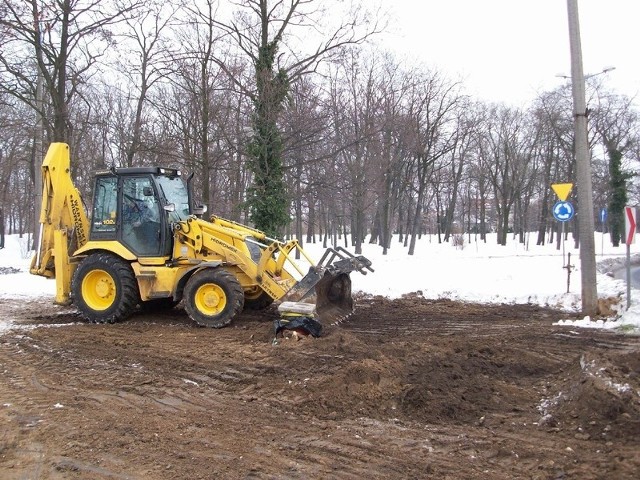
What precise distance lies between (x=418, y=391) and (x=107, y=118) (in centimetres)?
2903

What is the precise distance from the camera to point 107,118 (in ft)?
98.3

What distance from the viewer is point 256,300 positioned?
34.9 feet

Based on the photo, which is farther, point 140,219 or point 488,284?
point 488,284

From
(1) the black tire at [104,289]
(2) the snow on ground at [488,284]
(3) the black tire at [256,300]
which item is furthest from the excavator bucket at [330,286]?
(2) the snow on ground at [488,284]

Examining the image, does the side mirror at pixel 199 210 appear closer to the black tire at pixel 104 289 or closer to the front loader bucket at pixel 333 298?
the black tire at pixel 104 289

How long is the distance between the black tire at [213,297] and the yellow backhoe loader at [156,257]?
0.02 m

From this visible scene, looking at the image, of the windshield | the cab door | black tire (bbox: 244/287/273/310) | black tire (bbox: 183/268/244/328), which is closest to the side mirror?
the windshield

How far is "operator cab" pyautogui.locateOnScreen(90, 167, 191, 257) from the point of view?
32.4ft

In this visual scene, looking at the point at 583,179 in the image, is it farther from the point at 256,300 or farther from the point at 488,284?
the point at 256,300

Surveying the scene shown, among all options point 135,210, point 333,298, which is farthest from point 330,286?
A: point 135,210

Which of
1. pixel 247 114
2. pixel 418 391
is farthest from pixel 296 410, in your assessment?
pixel 247 114

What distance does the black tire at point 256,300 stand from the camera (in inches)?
408

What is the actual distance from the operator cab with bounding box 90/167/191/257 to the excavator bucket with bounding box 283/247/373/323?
298 cm

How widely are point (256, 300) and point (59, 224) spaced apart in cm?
423
